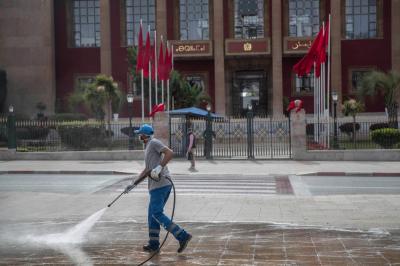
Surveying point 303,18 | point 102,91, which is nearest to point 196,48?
point 303,18

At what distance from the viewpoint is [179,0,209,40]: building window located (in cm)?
4744

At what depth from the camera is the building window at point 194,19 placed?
4744 cm

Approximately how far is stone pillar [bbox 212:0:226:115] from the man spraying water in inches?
1424

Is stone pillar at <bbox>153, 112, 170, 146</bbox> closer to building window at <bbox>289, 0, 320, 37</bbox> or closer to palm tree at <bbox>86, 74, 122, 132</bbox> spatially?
palm tree at <bbox>86, 74, 122, 132</bbox>

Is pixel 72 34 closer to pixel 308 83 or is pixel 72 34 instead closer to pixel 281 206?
pixel 308 83

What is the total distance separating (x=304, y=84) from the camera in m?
47.3

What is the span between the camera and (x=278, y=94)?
4397 cm

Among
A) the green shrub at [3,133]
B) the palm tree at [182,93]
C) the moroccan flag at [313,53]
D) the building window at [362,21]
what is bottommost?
the green shrub at [3,133]

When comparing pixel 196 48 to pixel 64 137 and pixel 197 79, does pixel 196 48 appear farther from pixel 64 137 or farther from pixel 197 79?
pixel 64 137

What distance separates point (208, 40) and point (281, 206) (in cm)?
3348

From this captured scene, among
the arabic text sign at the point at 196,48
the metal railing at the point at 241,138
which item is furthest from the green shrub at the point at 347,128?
the arabic text sign at the point at 196,48

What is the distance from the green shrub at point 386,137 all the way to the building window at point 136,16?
2411cm

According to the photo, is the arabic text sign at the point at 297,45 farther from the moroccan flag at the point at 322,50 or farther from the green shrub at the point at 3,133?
the green shrub at the point at 3,133

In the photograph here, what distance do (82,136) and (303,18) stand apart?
884 inches
